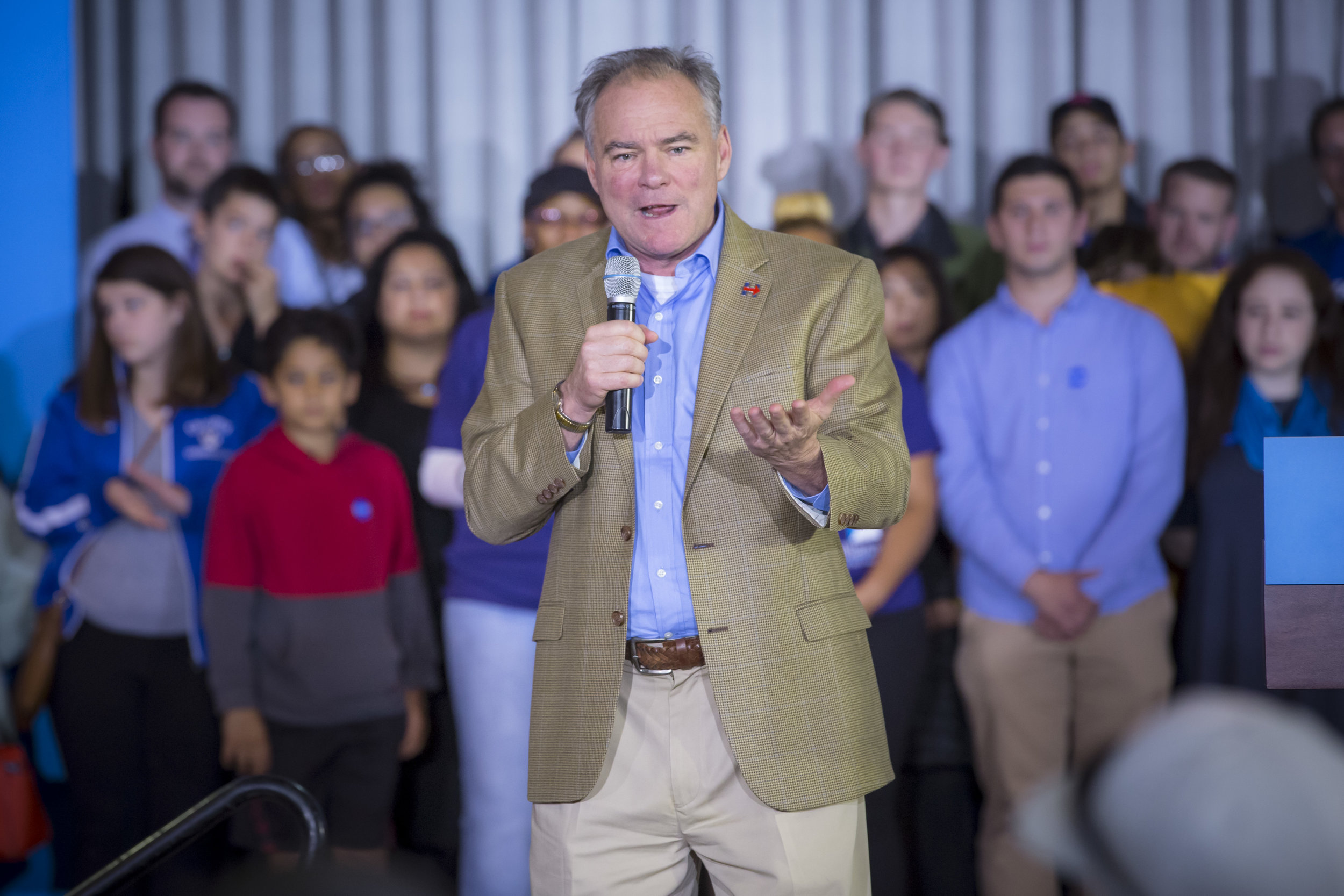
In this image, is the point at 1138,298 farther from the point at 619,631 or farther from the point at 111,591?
the point at 111,591

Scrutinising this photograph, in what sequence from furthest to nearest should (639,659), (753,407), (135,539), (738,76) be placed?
1. (738,76)
2. (135,539)
3. (639,659)
4. (753,407)

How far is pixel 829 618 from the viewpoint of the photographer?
185 centimetres

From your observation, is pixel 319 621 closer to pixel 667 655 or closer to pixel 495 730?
pixel 495 730

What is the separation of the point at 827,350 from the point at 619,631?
0.52m

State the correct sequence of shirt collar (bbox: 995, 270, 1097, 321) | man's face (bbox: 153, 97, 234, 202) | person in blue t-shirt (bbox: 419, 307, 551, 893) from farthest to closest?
man's face (bbox: 153, 97, 234, 202)
shirt collar (bbox: 995, 270, 1097, 321)
person in blue t-shirt (bbox: 419, 307, 551, 893)

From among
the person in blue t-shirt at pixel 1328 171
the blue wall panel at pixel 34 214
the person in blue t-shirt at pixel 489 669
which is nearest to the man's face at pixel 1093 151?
the person in blue t-shirt at pixel 1328 171

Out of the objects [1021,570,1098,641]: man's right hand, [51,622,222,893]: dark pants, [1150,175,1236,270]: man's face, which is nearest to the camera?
[1021,570,1098,641]: man's right hand

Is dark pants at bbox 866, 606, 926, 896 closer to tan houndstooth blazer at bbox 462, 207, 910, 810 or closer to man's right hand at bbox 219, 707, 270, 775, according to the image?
tan houndstooth blazer at bbox 462, 207, 910, 810

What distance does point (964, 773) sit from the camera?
3873mm

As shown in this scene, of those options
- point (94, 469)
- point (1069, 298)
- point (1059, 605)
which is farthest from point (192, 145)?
point (1059, 605)

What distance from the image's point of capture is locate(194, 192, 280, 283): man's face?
427cm

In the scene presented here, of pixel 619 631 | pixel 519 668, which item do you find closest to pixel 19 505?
pixel 519 668

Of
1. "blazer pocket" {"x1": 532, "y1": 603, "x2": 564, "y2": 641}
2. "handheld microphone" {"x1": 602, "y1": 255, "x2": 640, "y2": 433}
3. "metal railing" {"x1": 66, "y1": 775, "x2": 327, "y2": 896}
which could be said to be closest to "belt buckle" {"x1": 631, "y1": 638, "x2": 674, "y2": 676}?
"blazer pocket" {"x1": 532, "y1": 603, "x2": 564, "y2": 641}

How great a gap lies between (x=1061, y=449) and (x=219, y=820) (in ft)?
8.04
